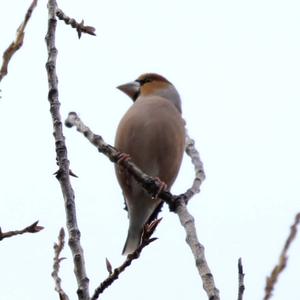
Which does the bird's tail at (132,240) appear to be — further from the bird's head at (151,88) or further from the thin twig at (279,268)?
the thin twig at (279,268)

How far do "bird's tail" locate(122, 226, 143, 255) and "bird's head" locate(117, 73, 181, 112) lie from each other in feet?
4.13

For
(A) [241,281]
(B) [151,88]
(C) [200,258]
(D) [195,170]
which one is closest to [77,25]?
(D) [195,170]

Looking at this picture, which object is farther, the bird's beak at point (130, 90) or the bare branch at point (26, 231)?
the bird's beak at point (130, 90)

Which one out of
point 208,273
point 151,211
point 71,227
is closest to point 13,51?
point 71,227

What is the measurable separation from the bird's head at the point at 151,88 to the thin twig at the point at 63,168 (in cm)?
258

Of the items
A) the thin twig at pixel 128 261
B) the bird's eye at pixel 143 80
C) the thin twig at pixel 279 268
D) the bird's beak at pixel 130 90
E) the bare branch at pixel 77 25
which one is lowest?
the thin twig at pixel 279 268

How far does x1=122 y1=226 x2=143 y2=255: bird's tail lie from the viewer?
387 cm

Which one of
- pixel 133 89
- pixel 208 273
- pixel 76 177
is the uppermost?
pixel 133 89

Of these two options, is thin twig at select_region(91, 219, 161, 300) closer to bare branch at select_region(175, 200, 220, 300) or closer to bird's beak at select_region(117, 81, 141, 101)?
bare branch at select_region(175, 200, 220, 300)

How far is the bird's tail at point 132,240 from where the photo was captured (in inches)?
152

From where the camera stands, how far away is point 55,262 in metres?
2.38

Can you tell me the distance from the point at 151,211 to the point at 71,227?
202 centimetres

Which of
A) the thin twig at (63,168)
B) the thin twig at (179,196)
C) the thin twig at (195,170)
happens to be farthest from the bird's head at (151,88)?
the thin twig at (63,168)

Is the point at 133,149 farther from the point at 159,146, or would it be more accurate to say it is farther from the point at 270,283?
the point at 270,283
